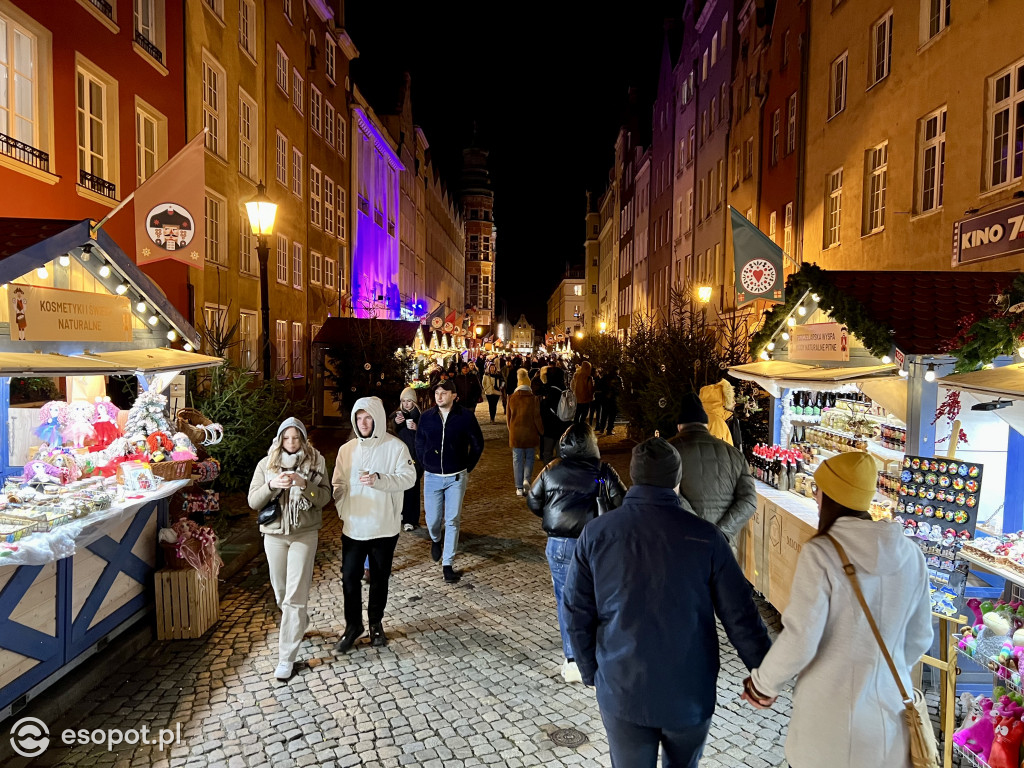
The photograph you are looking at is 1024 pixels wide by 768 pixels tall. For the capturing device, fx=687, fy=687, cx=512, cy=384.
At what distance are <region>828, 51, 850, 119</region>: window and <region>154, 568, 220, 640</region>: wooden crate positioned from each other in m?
14.5

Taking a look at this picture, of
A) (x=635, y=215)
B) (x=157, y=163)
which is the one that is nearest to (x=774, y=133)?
(x=157, y=163)

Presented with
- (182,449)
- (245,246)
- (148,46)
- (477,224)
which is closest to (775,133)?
(245,246)

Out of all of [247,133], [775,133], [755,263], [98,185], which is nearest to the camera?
[755,263]

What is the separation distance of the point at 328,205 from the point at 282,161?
4704mm

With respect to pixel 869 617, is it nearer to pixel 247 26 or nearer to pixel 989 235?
pixel 989 235

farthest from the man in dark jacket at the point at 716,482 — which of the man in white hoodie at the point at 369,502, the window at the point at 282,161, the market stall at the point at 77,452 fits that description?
the window at the point at 282,161

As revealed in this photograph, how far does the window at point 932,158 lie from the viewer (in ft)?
35.0

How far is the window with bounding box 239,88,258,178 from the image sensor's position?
56.4 feet

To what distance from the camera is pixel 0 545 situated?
14.2 feet

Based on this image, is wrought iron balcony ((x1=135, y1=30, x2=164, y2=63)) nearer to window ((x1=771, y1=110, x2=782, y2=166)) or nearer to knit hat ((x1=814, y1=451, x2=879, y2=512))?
knit hat ((x1=814, y1=451, x2=879, y2=512))

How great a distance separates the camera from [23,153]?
8.65 metres

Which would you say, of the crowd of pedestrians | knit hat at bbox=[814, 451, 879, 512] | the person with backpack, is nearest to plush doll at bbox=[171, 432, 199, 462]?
the crowd of pedestrians

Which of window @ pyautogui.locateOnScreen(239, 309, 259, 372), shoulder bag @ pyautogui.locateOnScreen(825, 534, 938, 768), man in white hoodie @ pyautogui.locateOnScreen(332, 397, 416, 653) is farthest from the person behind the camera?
window @ pyautogui.locateOnScreen(239, 309, 259, 372)

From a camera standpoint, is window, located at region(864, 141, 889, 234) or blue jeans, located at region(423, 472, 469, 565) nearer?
blue jeans, located at region(423, 472, 469, 565)
